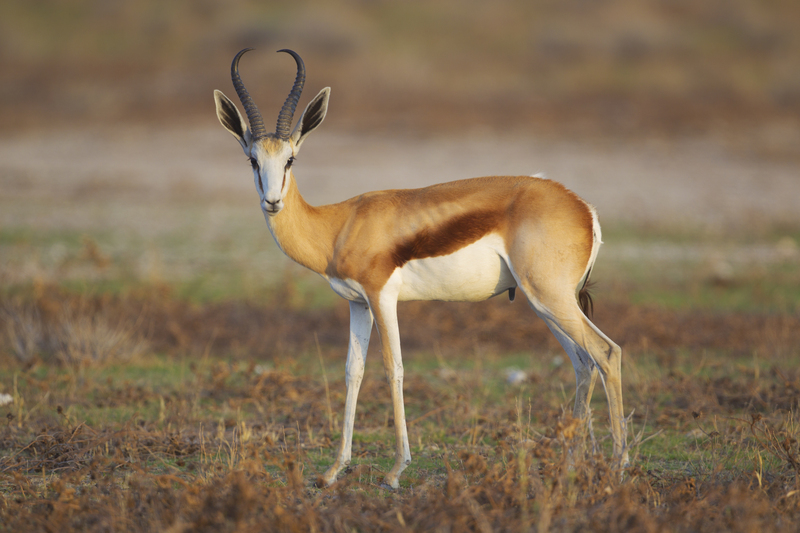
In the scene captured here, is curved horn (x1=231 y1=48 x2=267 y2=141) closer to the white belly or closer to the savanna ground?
the white belly

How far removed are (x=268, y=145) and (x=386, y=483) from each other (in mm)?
2643

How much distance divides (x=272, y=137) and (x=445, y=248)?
154 centimetres

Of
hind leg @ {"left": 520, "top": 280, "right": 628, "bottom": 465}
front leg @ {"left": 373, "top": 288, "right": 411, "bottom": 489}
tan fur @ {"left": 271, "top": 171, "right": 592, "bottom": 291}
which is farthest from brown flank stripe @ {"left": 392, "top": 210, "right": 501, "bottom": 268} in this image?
hind leg @ {"left": 520, "top": 280, "right": 628, "bottom": 465}

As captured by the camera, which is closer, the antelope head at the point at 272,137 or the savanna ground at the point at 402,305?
the savanna ground at the point at 402,305

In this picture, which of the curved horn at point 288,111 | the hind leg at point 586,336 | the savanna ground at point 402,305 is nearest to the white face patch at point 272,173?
the curved horn at point 288,111

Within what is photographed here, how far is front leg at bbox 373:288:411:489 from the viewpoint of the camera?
17.7ft

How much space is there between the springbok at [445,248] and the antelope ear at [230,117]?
100 millimetres

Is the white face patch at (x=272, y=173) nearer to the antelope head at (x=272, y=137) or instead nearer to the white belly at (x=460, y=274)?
the antelope head at (x=272, y=137)

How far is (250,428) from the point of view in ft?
21.7

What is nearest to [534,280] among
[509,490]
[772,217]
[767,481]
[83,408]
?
[509,490]

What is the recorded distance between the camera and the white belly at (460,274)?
5.41 m

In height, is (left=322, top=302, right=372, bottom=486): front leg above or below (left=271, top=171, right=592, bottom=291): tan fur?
below

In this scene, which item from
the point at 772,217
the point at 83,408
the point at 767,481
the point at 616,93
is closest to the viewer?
the point at 767,481

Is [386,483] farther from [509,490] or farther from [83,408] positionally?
[83,408]
